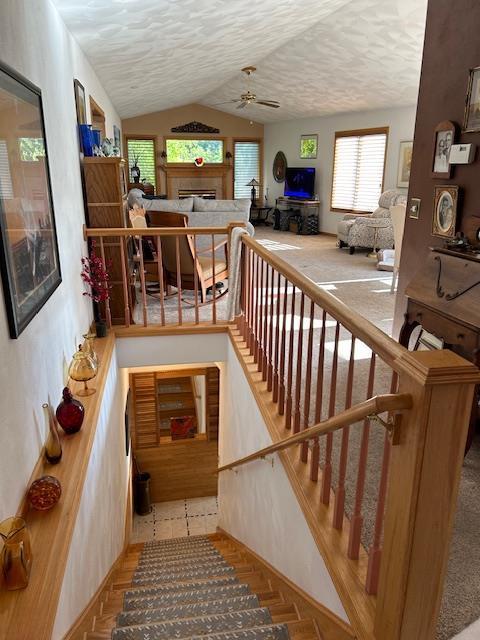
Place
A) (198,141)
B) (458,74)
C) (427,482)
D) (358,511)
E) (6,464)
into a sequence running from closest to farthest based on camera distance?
(427,482) < (358,511) < (6,464) < (458,74) < (198,141)

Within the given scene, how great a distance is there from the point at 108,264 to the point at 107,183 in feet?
2.11

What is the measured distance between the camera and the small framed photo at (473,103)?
102 inches

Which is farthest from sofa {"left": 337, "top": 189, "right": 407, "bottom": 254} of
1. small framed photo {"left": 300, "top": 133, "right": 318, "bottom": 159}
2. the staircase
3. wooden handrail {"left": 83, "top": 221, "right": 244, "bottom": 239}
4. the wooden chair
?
the staircase

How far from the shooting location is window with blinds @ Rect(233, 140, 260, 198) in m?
11.8

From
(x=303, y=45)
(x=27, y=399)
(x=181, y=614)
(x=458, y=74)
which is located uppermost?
(x=303, y=45)

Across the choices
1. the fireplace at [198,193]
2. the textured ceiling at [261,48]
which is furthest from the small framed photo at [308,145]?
the fireplace at [198,193]

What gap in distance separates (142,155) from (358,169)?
513 centimetres

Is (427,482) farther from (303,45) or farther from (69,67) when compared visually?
(303,45)

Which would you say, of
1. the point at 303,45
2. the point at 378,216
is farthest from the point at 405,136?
the point at 303,45

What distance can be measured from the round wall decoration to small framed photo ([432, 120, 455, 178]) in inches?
330

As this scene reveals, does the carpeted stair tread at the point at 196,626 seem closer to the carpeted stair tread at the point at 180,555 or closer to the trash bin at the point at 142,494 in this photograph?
the carpeted stair tread at the point at 180,555

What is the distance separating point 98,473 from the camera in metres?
2.96

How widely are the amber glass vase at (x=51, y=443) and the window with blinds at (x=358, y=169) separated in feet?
25.0

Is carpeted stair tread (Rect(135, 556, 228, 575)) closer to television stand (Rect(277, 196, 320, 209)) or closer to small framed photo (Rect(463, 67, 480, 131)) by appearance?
small framed photo (Rect(463, 67, 480, 131))
